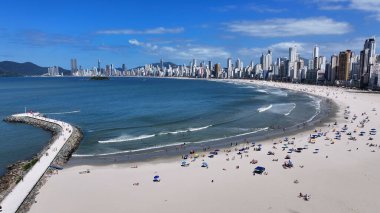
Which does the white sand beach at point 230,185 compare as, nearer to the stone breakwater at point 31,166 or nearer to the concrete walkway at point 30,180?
the stone breakwater at point 31,166

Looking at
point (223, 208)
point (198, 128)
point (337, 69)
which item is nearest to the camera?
point (223, 208)

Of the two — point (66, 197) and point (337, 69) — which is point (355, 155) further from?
point (337, 69)

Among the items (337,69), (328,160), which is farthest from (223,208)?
→ (337,69)

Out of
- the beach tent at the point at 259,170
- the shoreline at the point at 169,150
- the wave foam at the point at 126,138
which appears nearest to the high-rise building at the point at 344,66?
the shoreline at the point at 169,150

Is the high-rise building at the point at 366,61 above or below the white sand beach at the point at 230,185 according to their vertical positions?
above

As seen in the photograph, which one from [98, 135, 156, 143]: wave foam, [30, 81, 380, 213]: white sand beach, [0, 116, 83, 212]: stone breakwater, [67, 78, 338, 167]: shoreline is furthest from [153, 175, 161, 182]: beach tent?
[98, 135, 156, 143]: wave foam

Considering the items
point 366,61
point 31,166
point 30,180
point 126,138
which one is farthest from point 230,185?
point 366,61
